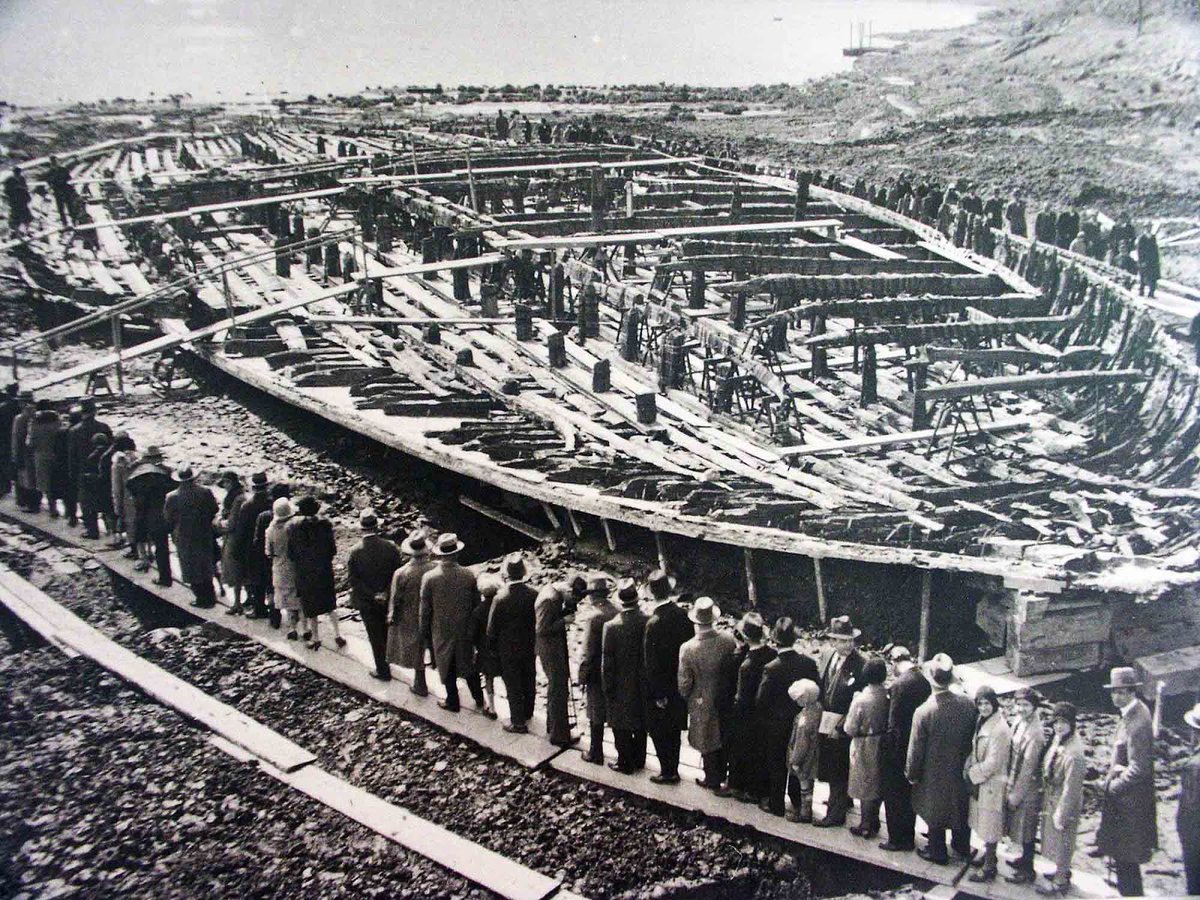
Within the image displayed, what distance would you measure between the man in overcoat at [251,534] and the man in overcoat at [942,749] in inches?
172

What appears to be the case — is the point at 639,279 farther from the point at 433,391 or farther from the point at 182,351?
the point at 182,351

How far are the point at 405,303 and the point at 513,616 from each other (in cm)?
494

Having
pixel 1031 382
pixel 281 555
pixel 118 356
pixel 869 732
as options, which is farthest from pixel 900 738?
pixel 118 356

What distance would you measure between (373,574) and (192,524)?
1536 millimetres

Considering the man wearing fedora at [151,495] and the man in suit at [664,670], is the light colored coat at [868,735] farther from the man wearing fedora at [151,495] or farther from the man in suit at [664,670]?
the man wearing fedora at [151,495]

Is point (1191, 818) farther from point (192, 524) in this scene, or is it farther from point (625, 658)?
point (192, 524)

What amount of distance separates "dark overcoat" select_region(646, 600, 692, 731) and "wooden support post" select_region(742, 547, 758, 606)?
0.82 m

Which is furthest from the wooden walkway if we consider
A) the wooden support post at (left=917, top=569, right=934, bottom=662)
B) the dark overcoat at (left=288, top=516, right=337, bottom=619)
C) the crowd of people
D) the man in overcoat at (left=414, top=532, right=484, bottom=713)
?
the wooden support post at (left=917, top=569, right=934, bottom=662)

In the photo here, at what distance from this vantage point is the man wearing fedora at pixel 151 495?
6844 millimetres

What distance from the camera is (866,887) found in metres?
4.75

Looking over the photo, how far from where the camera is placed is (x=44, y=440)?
717 centimetres

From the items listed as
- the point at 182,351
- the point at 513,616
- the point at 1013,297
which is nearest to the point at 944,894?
the point at 513,616

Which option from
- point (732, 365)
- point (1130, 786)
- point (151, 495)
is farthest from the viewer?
point (732, 365)

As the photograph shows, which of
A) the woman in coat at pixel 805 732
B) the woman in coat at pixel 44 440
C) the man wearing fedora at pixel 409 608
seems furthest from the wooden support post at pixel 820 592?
the woman in coat at pixel 44 440
